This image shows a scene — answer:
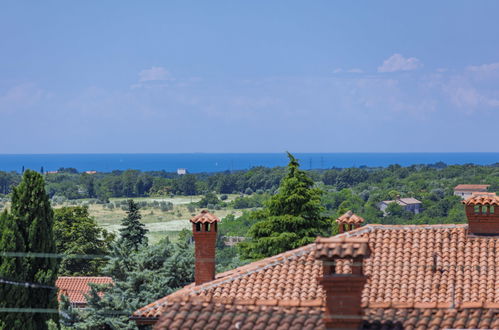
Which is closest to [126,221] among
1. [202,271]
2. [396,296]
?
[202,271]

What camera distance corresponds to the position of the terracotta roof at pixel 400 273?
46.8 ft

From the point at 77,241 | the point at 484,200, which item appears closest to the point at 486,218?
the point at 484,200

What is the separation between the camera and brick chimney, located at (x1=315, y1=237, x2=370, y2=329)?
9031mm

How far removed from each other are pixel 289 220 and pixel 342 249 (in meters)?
17.4

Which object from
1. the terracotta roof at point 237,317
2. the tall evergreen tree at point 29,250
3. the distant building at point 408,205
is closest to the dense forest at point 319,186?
the distant building at point 408,205

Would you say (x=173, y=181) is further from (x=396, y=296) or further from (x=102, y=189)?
(x=396, y=296)

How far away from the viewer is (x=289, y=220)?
26.4 meters

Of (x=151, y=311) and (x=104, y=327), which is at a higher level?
(x=151, y=311)

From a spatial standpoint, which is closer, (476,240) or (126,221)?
(476,240)

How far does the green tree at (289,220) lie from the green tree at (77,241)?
20229mm

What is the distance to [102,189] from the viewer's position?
133750 millimetres

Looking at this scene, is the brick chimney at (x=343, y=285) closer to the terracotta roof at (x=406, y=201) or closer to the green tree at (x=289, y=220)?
the green tree at (x=289, y=220)

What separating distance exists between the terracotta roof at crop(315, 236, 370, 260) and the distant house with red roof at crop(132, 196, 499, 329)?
1 centimetres

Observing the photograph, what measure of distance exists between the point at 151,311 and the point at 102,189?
12111 centimetres
